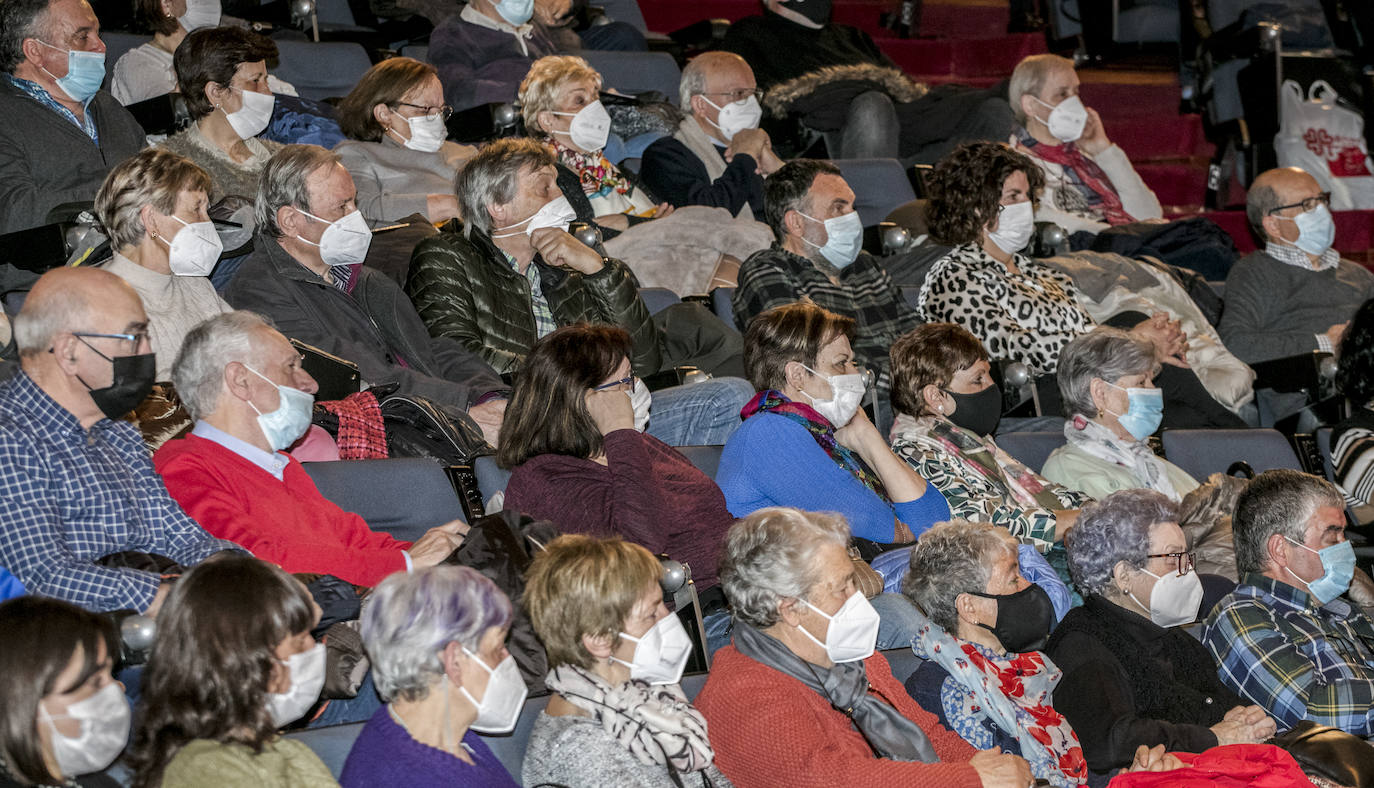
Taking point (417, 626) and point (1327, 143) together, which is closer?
point (417, 626)

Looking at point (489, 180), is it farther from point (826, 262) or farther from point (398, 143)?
point (826, 262)

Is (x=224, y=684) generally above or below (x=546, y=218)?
above

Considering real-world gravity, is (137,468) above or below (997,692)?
above

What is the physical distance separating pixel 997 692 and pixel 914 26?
17.8ft

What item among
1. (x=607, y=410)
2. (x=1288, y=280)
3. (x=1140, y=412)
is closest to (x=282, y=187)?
(x=607, y=410)

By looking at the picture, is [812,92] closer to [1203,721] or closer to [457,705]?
[1203,721]

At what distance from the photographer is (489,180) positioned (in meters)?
4.18

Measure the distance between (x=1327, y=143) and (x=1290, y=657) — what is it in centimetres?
397

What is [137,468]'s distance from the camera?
268 centimetres

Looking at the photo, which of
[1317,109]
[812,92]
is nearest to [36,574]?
[812,92]

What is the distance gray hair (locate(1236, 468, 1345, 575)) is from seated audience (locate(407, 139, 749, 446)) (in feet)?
4.09

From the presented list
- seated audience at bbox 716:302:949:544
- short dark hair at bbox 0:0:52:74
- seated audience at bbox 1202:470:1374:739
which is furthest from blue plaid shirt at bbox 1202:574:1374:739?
short dark hair at bbox 0:0:52:74

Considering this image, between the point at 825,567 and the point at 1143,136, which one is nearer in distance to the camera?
the point at 825,567

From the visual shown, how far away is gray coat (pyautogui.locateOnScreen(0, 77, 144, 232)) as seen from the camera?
3.83 meters
